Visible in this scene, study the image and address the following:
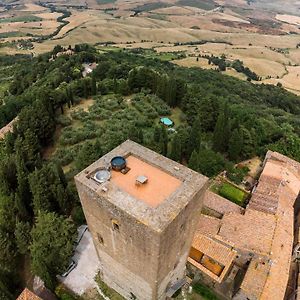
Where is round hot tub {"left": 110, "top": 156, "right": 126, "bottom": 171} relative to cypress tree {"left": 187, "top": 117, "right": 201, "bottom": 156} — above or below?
above

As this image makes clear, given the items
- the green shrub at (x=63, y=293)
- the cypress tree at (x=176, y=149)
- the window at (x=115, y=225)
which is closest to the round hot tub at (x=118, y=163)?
the window at (x=115, y=225)

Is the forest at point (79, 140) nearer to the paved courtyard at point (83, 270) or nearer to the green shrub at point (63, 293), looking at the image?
the green shrub at point (63, 293)

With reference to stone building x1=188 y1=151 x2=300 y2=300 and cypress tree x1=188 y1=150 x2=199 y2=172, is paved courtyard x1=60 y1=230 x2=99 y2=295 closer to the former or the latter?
stone building x1=188 y1=151 x2=300 y2=300

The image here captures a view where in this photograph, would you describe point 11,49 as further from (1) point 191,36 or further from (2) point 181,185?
(2) point 181,185

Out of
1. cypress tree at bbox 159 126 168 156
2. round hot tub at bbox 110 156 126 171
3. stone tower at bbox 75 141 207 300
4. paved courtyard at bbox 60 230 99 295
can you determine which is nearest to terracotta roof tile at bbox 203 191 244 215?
cypress tree at bbox 159 126 168 156

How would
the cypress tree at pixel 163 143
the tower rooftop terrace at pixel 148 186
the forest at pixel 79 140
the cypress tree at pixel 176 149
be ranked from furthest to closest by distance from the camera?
the cypress tree at pixel 163 143
the cypress tree at pixel 176 149
the forest at pixel 79 140
the tower rooftop terrace at pixel 148 186

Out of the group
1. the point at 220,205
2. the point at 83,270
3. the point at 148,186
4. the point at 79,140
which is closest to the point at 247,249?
the point at 220,205

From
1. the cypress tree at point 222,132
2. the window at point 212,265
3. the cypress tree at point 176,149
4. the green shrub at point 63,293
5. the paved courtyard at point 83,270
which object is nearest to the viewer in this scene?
the green shrub at point 63,293
